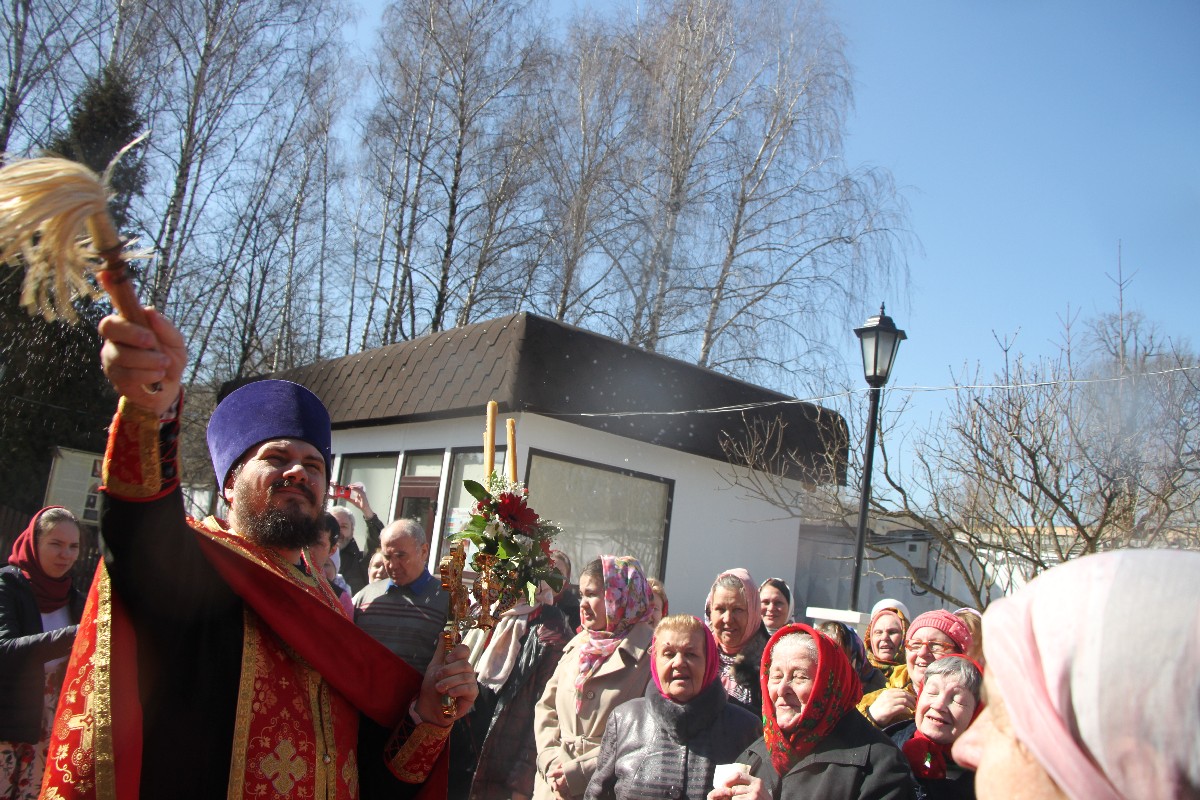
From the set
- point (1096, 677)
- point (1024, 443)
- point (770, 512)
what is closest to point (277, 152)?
point (770, 512)

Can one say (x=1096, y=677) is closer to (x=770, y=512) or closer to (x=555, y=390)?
(x=555, y=390)

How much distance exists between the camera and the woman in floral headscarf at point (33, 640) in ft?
15.0

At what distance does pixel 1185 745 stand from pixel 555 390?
1030cm

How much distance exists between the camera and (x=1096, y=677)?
1.11 m

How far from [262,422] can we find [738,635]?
3133mm

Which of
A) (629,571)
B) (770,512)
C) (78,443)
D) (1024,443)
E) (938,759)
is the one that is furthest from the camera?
(78,443)

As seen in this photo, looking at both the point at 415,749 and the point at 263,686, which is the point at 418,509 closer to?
the point at 415,749

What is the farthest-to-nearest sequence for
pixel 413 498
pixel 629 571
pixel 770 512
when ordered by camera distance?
pixel 770 512, pixel 413 498, pixel 629 571

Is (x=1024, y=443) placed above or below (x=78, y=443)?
above

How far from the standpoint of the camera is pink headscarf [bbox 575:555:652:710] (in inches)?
199

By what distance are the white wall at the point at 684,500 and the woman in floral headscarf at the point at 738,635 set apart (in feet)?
19.7

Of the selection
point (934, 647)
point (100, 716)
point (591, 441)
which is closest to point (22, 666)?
point (100, 716)

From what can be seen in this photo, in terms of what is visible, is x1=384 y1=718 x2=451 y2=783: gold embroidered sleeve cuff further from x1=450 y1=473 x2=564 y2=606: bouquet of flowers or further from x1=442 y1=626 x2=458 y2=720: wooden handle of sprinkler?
x1=450 y1=473 x2=564 y2=606: bouquet of flowers

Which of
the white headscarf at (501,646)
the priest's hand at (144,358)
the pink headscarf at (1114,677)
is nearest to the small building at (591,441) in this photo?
the white headscarf at (501,646)
